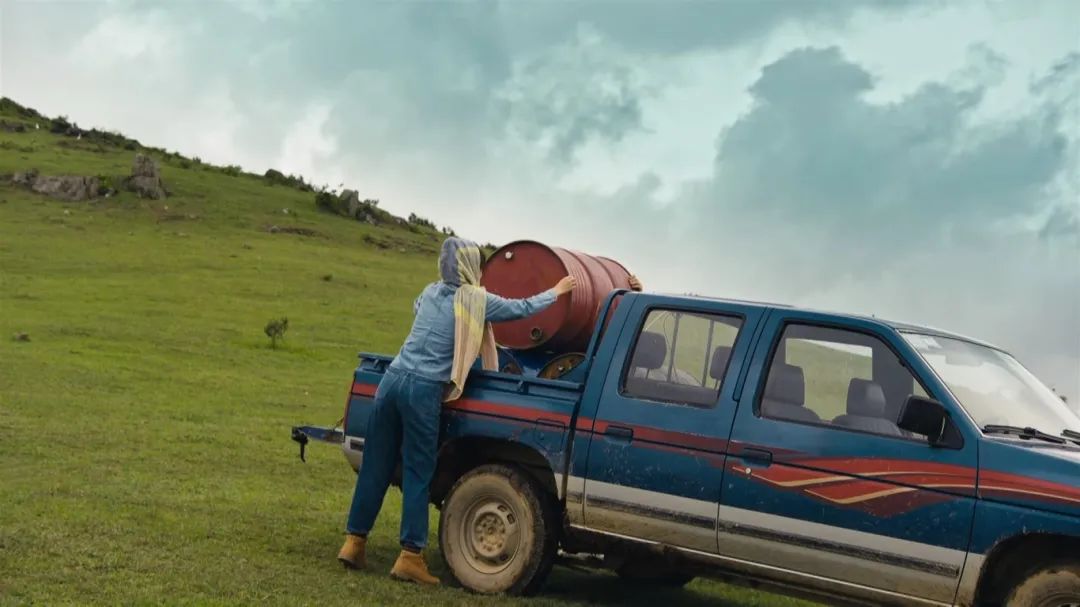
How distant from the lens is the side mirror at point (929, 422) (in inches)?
233

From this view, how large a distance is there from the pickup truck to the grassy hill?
0.71 m

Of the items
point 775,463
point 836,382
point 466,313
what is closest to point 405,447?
point 466,313

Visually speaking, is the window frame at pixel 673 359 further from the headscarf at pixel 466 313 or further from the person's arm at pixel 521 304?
the headscarf at pixel 466 313

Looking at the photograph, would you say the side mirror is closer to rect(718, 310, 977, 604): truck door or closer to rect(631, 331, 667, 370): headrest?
rect(718, 310, 977, 604): truck door

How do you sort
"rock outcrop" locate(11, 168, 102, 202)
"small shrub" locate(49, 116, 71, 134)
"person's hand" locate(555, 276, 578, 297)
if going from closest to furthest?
"person's hand" locate(555, 276, 578, 297), "rock outcrop" locate(11, 168, 102, 202), "small shrub" locate(49, 116, 71, 134)

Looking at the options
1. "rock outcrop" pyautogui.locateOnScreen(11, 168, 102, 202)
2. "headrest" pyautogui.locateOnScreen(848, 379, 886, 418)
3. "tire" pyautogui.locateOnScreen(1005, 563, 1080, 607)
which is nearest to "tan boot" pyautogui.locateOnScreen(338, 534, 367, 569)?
"headrest" pyautogui.locateOnScreen(848, 379, 886, 418)

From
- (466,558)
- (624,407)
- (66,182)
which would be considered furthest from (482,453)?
(66,182)

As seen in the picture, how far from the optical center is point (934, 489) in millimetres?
6016

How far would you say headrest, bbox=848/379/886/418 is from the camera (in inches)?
254

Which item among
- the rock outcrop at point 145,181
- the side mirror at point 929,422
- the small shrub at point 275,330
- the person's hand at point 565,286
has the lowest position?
the small shrub at point 275,330

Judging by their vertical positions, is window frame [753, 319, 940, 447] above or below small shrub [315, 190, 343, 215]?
below

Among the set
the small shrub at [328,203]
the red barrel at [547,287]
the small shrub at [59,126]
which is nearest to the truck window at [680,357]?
the red barrel at [547,287]

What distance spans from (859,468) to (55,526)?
5.64 metres

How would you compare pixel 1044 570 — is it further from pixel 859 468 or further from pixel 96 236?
pixel 96 236
